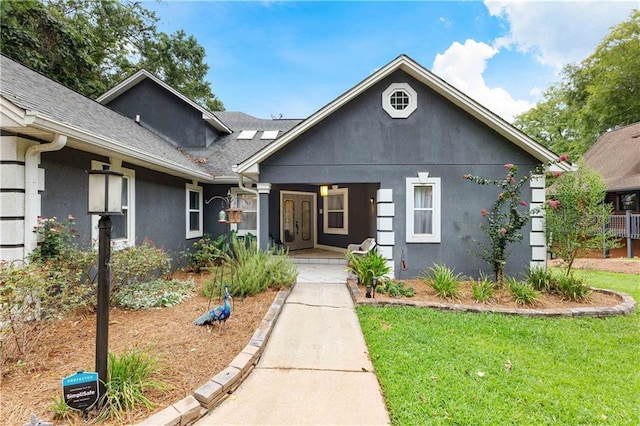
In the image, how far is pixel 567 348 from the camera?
3.97m

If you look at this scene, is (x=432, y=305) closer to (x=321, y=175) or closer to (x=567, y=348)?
(x=567, y=348)

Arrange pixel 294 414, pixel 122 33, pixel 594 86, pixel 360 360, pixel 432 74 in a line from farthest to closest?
1. pixel 594 86
2. pixel 122 33
3. pixel 432 74
4. pixel 360 360
5. pixel 294 414

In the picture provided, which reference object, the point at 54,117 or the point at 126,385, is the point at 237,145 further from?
the point at 126,385

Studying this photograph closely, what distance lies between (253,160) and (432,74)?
4857 mm

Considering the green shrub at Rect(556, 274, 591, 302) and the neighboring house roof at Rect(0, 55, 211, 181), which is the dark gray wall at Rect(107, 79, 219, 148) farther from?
the green shrub at Rect(556, 274, 591, 302)

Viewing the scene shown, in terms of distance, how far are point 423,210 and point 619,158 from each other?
16952mm

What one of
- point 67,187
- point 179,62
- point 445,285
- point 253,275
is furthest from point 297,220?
point 179,62

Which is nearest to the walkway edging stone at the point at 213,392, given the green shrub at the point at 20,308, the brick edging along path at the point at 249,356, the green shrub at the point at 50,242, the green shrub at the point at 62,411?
the brick edging along path at the point at 249,356

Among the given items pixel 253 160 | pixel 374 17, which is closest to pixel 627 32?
pixel 374 17

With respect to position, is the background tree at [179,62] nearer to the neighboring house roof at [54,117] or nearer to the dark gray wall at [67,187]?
the neighboring house roof at [54,117]

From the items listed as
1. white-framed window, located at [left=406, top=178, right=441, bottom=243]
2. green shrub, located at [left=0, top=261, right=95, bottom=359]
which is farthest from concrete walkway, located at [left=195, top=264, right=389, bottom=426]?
white-framed window, located at [left=406, top=178, right=441, bottom=243]

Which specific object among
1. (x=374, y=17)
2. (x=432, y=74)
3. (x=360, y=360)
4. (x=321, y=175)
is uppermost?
(x=374, y=17)

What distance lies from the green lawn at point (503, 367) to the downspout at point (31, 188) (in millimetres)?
5112

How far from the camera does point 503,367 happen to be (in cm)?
344
